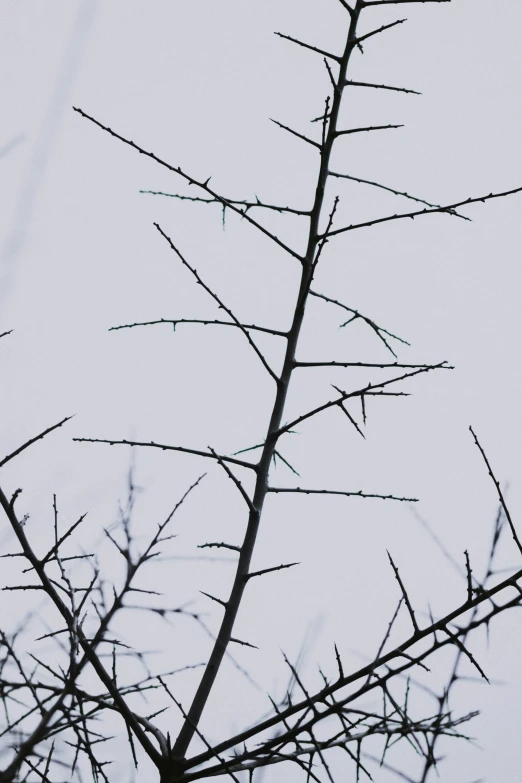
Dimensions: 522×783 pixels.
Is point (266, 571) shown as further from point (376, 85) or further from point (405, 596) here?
point (376, 85)

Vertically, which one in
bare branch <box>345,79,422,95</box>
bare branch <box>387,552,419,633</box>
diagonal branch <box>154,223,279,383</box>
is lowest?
bare branch <box>387,552,419,633</box>

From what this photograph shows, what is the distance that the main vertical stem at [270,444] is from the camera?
267 cm

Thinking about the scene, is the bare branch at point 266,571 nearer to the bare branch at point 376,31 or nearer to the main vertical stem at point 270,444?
the main vertical stem at point 270,444

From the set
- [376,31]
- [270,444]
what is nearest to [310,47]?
[376,31]

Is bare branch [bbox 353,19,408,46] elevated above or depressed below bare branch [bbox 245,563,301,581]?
above

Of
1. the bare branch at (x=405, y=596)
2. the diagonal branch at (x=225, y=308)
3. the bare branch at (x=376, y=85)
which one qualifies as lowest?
the bare branch at (x=405, y=596)

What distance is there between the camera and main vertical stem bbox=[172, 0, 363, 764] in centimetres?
267

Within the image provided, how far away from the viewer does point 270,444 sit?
3.05 metres

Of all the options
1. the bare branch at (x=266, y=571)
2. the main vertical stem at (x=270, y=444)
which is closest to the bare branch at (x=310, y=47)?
the main vertical stem at (x=270, y=444)

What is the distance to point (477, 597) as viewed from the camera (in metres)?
2.24

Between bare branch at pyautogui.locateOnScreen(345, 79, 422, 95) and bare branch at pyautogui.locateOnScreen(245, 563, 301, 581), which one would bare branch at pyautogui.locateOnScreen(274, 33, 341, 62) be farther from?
bare branch at pyautogui.locateOnScreen(245, 563, 301, 581)

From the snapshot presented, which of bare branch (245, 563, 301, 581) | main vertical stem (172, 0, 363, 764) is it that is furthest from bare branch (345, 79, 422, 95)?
bare branch (245, 563, 301, 581)

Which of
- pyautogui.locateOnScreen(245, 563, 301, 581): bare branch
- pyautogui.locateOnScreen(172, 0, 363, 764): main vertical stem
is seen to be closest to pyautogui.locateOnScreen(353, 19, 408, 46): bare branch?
pyautogui.locateOnScreen(172, 0, 363, 764): main vertical stem

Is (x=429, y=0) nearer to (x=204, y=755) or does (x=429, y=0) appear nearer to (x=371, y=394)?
(x=371, y=394)
